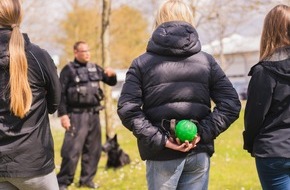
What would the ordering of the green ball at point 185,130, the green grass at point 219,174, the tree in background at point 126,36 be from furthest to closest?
the tree in background at point 126,36
the green grass at point 219,174
the green ball at point 185,130

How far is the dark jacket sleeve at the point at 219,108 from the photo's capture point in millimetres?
3090

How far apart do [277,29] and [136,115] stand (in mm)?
1154

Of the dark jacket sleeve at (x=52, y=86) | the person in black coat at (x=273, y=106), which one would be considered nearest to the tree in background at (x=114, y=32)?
the dark jacket sleeve at (x=52, y=86)

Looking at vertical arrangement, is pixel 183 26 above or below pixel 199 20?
above

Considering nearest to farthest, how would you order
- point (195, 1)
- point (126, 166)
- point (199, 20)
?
1. point (126, 166)
2. point (195, 1)
3. point (199, 20)

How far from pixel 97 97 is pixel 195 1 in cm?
1544

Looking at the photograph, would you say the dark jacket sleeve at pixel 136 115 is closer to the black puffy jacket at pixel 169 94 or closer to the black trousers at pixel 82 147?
the black puffy jacket at pixel 169 94

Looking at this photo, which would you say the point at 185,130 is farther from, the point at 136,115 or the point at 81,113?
the point at 81,113

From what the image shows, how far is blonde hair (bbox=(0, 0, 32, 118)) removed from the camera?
9.92 ft

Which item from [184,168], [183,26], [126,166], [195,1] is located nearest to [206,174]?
[184,168]

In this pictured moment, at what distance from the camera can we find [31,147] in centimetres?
311

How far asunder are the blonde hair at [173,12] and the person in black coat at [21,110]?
821 mm

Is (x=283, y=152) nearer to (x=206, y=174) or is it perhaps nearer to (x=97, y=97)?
(x=206, y=174)

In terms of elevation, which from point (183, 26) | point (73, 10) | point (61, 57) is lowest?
point (61, 57)
